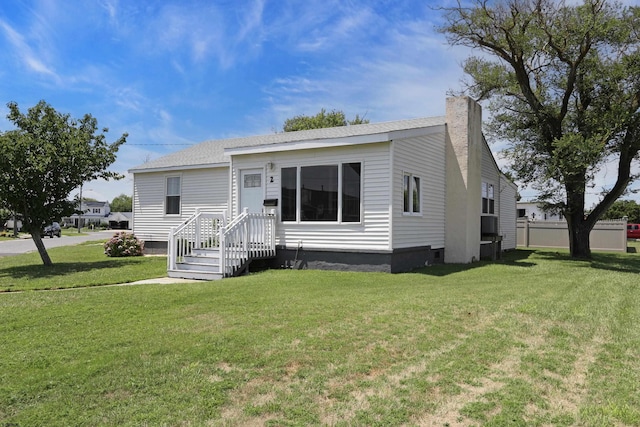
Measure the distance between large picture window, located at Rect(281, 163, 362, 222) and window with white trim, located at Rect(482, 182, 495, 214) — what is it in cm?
764

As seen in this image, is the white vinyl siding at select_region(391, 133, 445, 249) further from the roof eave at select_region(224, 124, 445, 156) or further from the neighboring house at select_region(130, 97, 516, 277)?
the roof eave at select_region(224, 124, 445, 156)

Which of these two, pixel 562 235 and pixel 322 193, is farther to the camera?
pixel 562 235

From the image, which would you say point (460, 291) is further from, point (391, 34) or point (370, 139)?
point (391, 34)

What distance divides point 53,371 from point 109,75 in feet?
53.8

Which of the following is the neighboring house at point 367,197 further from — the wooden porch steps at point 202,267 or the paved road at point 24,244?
the paved road at point 24,244

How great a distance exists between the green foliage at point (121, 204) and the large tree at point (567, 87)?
106 metres

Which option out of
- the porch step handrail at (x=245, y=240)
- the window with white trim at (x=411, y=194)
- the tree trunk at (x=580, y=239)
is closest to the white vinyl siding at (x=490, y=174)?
the tree trunk at (x=580, y=239)

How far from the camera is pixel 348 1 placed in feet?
42.5

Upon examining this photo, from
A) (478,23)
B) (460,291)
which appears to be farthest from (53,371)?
(478,23)

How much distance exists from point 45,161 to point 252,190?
5.93 m

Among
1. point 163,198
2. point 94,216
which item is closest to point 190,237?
point 163,198

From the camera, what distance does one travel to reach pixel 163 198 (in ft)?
56.7

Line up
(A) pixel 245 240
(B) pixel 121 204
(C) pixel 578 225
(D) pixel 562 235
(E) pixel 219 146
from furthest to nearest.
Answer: (B) pixel 121 204 → (D) pixel 562 235 → (E) pixel 219 146 → (C) pixel 578 225 → (A) pixel 245 240

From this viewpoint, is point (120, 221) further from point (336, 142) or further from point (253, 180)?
point (336, 142)
